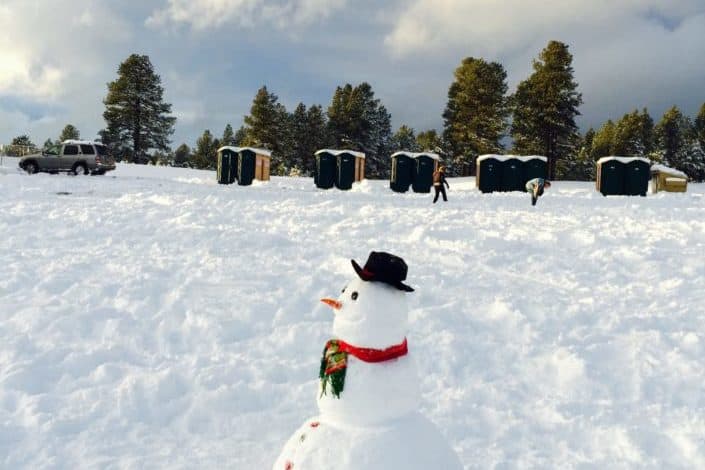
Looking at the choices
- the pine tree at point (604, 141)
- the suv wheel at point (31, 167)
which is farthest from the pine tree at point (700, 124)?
the suv wheel at point (31, 167)

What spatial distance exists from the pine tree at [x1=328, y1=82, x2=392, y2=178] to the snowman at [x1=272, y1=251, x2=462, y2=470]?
5323cm

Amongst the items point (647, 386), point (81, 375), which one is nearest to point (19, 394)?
point (81, 375)

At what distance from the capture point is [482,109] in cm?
4691

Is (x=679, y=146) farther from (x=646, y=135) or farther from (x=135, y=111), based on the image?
(x=135, y=111)

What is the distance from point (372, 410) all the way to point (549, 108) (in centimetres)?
4376

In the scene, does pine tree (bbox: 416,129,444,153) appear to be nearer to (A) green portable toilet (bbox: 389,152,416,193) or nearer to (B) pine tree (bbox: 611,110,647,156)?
(B) pine tree (bbox: 611,110,647,156)

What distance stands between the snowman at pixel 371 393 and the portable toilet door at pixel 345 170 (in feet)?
82.5

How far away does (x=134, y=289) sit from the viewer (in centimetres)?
607

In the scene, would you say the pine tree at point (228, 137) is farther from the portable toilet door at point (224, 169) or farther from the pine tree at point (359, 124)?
the portable toilet door at point (224, 169)

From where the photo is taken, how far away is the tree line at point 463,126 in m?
42.2

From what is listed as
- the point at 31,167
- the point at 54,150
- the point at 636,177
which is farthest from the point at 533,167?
the point at 31,167

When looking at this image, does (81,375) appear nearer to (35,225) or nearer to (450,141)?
(35,225)

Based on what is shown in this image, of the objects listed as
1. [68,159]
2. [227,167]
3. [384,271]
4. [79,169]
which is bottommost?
[384,271]

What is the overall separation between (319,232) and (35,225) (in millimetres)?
5313
